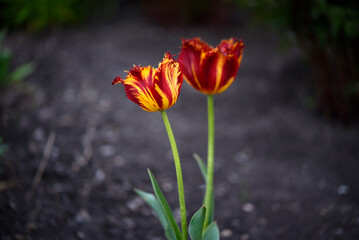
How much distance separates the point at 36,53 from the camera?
344 centimetres

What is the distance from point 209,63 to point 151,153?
4.57 ft

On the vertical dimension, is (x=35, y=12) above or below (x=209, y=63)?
above

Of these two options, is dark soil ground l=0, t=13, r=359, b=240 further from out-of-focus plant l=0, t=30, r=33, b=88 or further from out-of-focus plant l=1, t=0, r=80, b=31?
out-of-focus plant l=1, t=0, r=80, b=31

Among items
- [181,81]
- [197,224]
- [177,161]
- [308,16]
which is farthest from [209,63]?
[308,16]

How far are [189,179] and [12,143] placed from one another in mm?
1253

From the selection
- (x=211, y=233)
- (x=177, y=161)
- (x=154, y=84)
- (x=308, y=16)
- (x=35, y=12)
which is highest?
(x=35, y=12)

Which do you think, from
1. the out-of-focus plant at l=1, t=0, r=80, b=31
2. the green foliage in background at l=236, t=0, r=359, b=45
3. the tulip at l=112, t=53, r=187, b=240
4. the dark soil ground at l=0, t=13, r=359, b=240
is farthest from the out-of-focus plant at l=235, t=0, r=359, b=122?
the out-of-focus plant at l=1, t=0, r=80, b=31

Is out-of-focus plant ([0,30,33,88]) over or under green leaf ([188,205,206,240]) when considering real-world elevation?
over

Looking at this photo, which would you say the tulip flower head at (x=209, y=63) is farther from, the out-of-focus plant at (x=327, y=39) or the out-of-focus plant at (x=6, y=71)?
the out-of-focus plant at (x=6, y=71)

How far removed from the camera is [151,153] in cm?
241

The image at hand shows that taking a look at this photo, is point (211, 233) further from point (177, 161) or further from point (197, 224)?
point (177, 161)

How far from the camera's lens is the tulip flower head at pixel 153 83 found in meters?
0.97

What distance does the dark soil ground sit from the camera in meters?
1.70

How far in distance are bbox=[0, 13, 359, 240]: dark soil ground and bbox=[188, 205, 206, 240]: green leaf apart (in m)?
0.58
